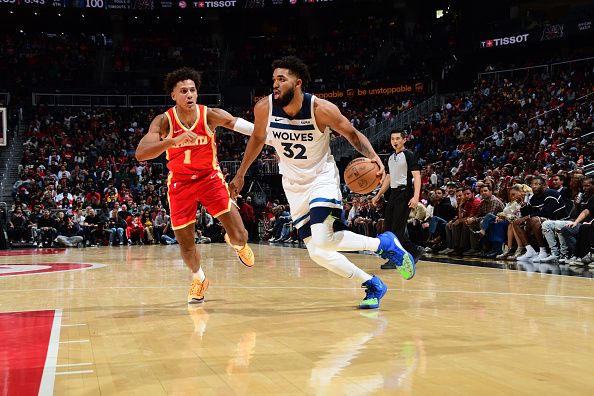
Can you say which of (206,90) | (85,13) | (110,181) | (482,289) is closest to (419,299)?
(482,289)

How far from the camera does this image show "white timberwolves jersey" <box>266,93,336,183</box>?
548 centimetres

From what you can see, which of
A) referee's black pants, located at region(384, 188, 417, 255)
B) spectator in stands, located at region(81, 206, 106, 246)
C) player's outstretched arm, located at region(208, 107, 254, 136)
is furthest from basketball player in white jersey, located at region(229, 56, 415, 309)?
spectator in stands, located at region(81, 206, 106, 246)

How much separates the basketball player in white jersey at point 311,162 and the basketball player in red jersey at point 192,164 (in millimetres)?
906

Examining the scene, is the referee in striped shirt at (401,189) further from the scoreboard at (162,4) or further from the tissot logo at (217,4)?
the tissot logo at (217,4)

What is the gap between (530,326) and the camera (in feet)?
14.8

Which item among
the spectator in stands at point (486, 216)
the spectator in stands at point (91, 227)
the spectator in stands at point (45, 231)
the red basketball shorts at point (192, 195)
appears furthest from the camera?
the spectator in stands at point (91, 227)

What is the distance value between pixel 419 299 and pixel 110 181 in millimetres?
19444

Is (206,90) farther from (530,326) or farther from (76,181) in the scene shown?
(530,326)

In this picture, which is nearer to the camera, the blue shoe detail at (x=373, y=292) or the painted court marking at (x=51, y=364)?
the painted court marking at (x=51, y=364)

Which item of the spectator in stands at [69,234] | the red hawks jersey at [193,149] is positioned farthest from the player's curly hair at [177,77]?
the spectator in stands at [69,234]

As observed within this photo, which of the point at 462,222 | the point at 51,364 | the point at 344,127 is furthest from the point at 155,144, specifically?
the point at 462,222

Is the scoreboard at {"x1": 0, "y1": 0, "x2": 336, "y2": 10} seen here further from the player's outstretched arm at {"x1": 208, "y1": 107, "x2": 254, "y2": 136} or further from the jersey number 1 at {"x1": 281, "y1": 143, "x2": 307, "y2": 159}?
the jersey number 1 at {"x1": 281, "y1": 143, "x2": 307, "y2": 159}

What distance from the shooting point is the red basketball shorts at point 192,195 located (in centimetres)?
647

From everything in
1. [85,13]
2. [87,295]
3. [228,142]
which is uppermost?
[85,13]
